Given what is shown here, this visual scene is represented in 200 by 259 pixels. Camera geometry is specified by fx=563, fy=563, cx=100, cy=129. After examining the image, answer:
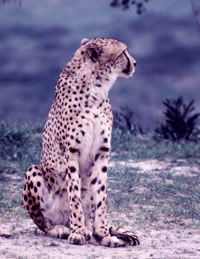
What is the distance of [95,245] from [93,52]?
126 cm

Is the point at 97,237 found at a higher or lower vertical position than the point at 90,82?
lower

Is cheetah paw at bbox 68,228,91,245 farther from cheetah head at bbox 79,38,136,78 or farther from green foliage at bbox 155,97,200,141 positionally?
green foliage at bbox 155,97,200,141

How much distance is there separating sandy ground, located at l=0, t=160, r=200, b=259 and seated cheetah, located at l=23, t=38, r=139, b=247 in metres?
0.12

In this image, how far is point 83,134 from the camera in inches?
143

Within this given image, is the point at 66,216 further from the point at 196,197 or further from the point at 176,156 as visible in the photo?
the point at 176,156

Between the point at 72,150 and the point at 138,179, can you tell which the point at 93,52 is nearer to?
the point at 72,150

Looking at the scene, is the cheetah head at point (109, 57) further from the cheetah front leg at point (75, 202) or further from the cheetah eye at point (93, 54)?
the cheetah front leg at point (75, 202)

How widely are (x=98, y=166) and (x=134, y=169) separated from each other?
9.38 ft

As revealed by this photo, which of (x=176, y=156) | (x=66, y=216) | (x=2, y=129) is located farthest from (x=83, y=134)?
(x=2, y=129)

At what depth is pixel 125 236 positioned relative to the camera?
3.71m

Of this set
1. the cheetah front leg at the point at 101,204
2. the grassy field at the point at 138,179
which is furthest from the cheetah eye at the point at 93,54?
the grassy field at the point at 138,179

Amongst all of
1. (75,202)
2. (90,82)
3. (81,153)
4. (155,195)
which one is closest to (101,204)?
(75,202)

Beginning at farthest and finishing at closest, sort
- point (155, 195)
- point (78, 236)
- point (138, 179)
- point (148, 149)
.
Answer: point (148, 149)
point (138, 179)
point (155, 195)
point (78, 236)

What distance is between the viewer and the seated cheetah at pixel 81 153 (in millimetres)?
3646
